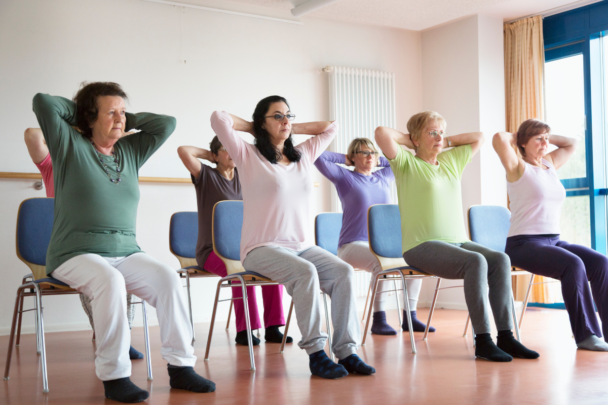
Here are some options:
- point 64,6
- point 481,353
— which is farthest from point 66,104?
point 64,6

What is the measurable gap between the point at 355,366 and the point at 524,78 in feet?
13.1

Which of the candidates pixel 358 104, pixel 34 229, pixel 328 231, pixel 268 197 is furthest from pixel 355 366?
pixel 358 104

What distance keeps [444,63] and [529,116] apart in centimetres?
95

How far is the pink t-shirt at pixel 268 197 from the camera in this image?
2.79m

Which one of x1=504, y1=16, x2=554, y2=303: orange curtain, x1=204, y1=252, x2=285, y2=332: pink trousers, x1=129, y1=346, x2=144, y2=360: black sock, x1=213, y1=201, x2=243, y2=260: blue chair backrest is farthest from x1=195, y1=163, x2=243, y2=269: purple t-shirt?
x1=504, y1=16, x2=554, y2=303: orange curtain

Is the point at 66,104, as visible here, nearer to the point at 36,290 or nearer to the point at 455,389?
the point at 36,290

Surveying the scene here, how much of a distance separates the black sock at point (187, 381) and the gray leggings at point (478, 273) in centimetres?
128

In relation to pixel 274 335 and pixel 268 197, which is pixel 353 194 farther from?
pixel 268 197

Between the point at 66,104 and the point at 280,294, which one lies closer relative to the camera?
the point at 66,104

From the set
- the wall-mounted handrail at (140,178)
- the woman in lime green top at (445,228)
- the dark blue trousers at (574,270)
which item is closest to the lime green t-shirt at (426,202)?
the woman in lime green top at (445,228)

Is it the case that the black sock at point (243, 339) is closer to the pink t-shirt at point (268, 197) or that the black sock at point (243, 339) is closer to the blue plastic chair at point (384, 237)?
the blue plastic chair at point (384, 237)

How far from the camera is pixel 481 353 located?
2887mm

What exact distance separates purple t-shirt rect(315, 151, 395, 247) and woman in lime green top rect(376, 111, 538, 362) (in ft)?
2.18

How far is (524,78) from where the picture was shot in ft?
18.5
